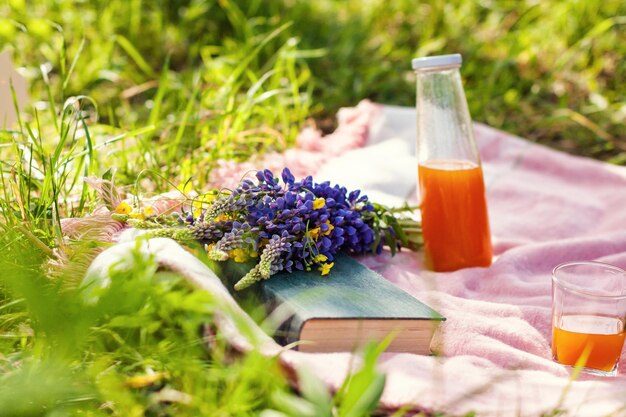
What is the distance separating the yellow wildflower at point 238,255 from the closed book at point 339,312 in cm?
1

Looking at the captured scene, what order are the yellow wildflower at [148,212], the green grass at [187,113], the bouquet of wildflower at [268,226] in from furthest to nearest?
1. the yellow wildflower at [148,212]
2. the bouquet of wildflower at [268,226]
3. the green grass at [187,113]

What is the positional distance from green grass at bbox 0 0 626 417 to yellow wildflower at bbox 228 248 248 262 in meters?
0.16

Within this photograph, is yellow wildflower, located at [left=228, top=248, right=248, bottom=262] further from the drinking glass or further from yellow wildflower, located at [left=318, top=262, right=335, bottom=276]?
the drinking glass

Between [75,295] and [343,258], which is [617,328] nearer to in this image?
[343,258]

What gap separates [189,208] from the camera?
150cm

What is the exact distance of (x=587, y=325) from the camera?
1.26 m

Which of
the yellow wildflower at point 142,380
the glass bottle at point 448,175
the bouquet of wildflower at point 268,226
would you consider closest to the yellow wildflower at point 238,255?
the bouquet of wildflower at point 268,226

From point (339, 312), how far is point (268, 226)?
219 mm

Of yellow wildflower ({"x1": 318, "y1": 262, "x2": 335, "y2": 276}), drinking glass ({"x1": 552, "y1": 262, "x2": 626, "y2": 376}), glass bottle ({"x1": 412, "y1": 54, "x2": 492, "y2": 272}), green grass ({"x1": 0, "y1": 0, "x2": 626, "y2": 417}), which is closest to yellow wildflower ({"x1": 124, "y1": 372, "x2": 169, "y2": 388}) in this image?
green grass ({"x1": 0, "y1": 0, "x2": 626, "y2": 417})

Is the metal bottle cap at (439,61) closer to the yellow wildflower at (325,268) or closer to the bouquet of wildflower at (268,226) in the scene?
the bouquet of wildflower at (268,226)

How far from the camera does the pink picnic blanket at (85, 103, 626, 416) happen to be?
1067 mm

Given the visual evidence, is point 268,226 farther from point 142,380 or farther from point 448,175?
point 448,175

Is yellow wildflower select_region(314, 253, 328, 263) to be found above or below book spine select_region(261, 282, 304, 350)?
above

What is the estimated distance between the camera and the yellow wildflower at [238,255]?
4.34ft
